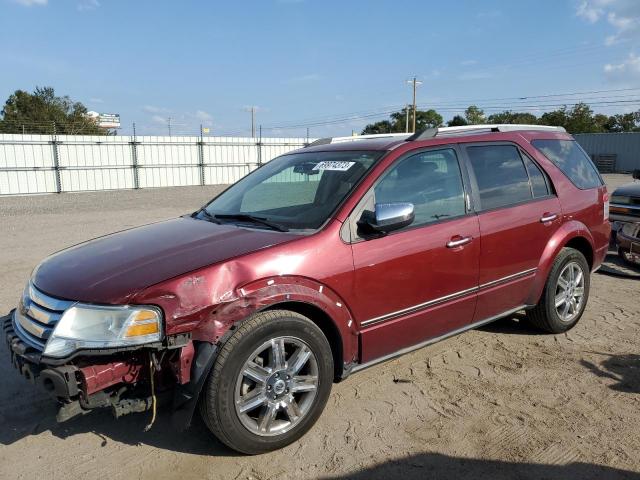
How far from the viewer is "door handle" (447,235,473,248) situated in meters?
3.54

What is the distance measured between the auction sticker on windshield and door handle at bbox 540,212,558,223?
5.86 ft

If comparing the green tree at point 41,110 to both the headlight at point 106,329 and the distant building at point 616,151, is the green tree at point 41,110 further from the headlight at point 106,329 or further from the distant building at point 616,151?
the headlight at point 106,329

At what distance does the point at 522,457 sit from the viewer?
281cm

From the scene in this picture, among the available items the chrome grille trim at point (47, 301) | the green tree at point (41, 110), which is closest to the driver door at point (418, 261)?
the chrome grille trim at point (47, 301)

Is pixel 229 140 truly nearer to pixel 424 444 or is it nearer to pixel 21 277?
pixel 21 277

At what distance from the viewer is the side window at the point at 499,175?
391 cm

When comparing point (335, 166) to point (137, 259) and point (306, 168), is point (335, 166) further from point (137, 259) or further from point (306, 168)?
point (137, 259)

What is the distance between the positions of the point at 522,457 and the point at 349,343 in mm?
1146

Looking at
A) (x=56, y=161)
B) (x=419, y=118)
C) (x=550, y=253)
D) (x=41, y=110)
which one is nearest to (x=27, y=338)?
(x=550, y=253)

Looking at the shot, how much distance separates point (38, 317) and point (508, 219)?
10.8 feet

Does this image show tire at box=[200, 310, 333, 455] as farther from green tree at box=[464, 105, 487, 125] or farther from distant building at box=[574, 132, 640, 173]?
green tree at box=[464, 105, 487, 125]

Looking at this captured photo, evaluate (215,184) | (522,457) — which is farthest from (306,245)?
(215,184)

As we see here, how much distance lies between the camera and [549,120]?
58.0 m

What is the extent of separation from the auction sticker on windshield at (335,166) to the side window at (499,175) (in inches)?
40.1
